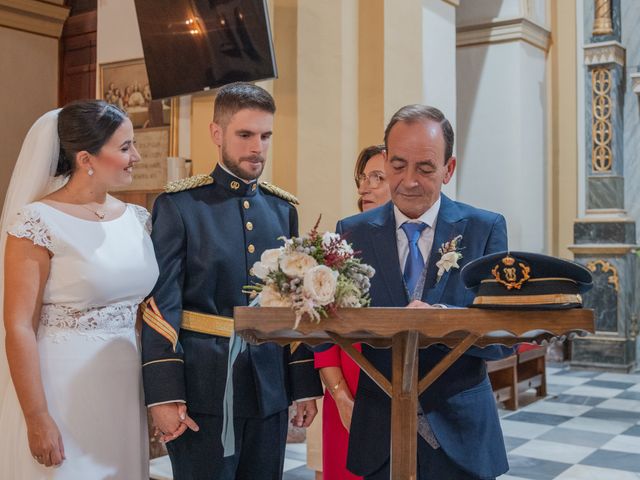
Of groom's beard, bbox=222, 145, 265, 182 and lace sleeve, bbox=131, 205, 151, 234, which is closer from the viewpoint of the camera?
groom's beard, bbox=222, 145, 265, 182

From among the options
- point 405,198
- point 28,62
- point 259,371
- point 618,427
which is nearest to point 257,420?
point 259,371

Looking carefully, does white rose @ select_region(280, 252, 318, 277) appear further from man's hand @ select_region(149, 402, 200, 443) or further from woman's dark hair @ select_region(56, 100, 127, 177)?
woman's dark hair @ select_region(56, 100, 127, 177)

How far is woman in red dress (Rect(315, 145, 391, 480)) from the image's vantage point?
223 centimetres

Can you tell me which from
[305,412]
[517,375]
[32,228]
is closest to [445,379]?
[305,412]

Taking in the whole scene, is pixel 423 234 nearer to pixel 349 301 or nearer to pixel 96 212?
pixel 349 301

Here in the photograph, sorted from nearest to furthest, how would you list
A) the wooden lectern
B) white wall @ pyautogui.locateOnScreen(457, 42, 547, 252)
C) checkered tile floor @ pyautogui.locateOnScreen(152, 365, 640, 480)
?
the wooden lectern < checkered tile floor @ pyautogui.locateOnScreen(152, 365, 640, 480) < white wall @ pyautogui.locateOnScreen(457, 42, 547, 252)

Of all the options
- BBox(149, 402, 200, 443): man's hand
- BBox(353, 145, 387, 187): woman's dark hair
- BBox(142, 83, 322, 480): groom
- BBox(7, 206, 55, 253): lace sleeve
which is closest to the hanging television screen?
BBox(353, 145, 387, 187): woman's dark hair

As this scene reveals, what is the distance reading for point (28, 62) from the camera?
306 inches

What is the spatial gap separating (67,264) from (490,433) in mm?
1319

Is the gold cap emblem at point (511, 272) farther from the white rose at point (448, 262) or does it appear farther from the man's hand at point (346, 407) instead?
the man's hand at point (346, 407)

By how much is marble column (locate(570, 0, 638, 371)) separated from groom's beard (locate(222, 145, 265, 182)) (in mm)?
7154

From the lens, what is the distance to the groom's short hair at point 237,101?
8.04 feet

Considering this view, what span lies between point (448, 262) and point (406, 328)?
391 millimetres

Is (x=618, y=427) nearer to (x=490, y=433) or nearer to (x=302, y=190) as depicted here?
(x=302, y=190)
